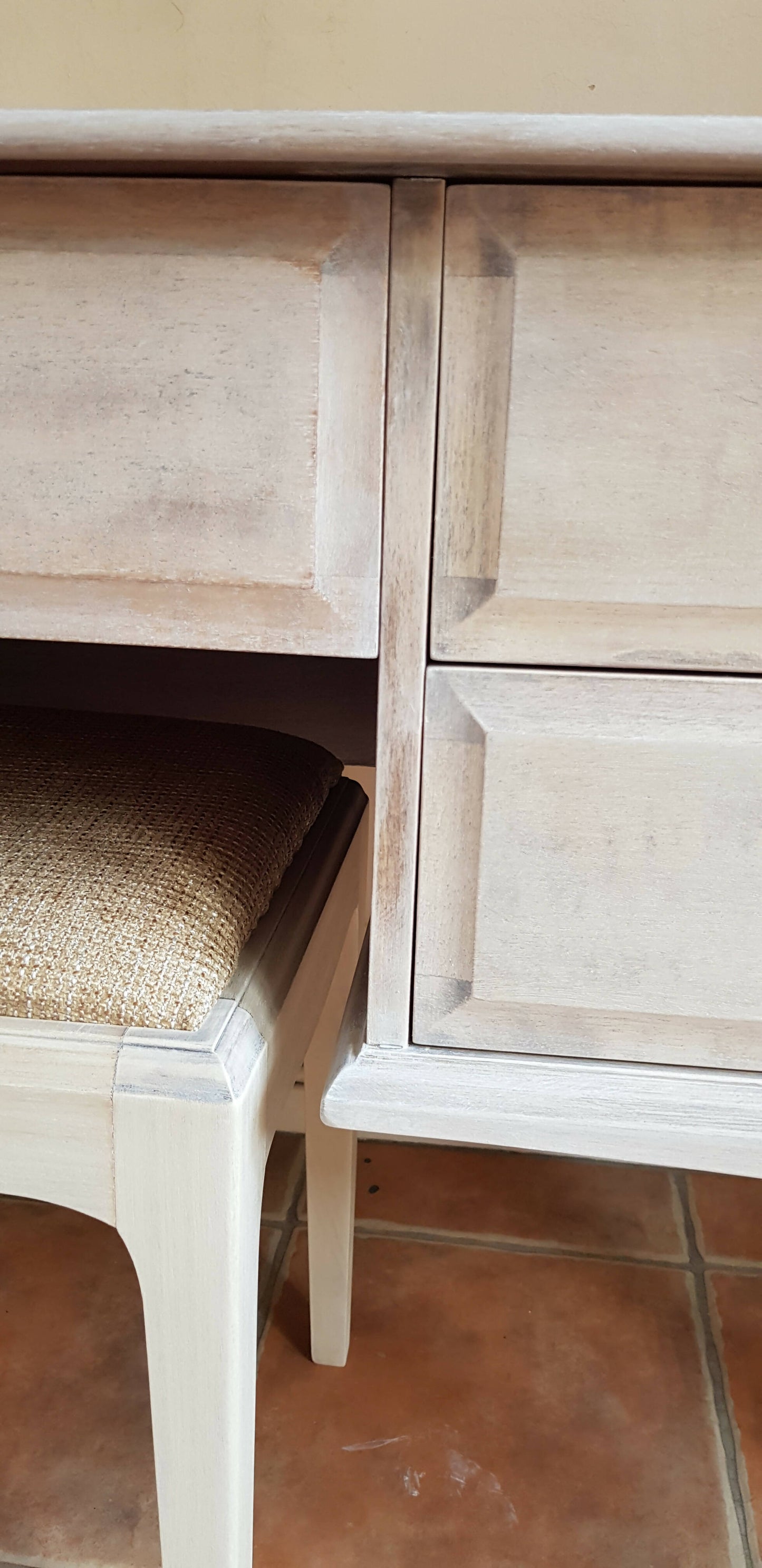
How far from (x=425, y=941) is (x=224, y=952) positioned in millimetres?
87

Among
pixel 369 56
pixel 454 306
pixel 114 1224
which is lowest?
pixel 114 1224

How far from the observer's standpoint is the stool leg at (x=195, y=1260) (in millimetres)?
414

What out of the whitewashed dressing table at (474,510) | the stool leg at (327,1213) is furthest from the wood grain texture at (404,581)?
the stool leg at (327,1213)

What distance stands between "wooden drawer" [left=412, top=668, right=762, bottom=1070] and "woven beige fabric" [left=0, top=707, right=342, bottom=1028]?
3.9 inches

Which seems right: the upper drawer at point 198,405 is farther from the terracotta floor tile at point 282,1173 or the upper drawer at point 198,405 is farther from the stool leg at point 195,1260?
the terracotta floor tile at point 282,1173

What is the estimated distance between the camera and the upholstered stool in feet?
1.37

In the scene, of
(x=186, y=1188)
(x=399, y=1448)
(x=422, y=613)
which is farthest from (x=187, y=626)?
(x=399, y=1448)

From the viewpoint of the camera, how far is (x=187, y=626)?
40cm

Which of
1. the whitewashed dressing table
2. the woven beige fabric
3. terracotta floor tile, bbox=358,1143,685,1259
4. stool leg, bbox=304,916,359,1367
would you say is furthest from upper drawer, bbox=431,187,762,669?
terracotta floor tile, bbox=358,1143,685,1259

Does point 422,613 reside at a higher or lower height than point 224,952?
higher

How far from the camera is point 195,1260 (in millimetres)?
422

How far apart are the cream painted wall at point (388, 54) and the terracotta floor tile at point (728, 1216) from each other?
816mm

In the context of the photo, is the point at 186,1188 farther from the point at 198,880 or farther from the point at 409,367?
the point at 409,367

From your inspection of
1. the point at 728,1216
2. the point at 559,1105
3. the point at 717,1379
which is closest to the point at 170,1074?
the point at 559,1105
